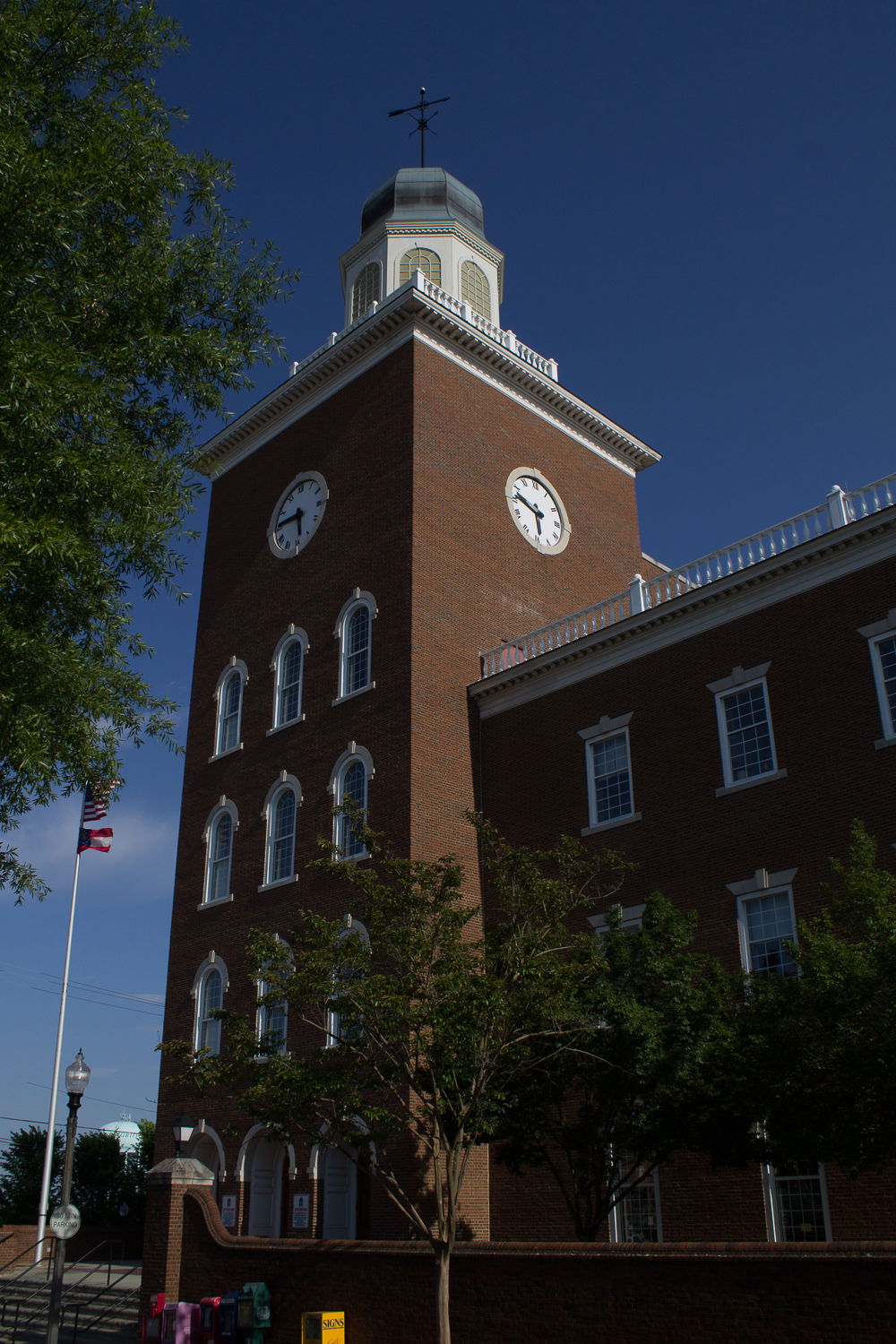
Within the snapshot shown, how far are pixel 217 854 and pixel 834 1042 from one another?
19.9 m

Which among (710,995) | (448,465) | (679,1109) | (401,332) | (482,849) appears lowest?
(679,1109)

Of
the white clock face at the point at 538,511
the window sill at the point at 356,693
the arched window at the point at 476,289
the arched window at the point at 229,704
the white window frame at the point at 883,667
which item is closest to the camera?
the white window frame at the point at 883,667

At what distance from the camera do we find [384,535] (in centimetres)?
3011

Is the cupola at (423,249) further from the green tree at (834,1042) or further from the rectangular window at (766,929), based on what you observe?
the green tree at (834,1042)

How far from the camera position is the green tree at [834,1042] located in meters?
15.0

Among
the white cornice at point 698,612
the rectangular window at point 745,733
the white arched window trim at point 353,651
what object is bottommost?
the rectangular window at point 745,733

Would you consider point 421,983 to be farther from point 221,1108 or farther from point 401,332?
point 401,332

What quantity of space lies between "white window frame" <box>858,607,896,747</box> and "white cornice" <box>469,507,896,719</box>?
1.21 meters

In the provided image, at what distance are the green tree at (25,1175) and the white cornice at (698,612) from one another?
1127 inches

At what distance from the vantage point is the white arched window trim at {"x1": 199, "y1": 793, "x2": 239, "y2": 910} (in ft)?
102

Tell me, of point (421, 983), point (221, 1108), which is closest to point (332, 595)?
point (221, 1108)

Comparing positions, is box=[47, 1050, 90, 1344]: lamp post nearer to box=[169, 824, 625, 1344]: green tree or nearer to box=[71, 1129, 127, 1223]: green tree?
box=[169, 824, 625, 1344]: green tree

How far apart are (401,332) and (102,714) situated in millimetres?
19576

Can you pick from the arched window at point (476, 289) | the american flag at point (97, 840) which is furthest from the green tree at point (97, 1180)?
the arched window at point (476, 289)
